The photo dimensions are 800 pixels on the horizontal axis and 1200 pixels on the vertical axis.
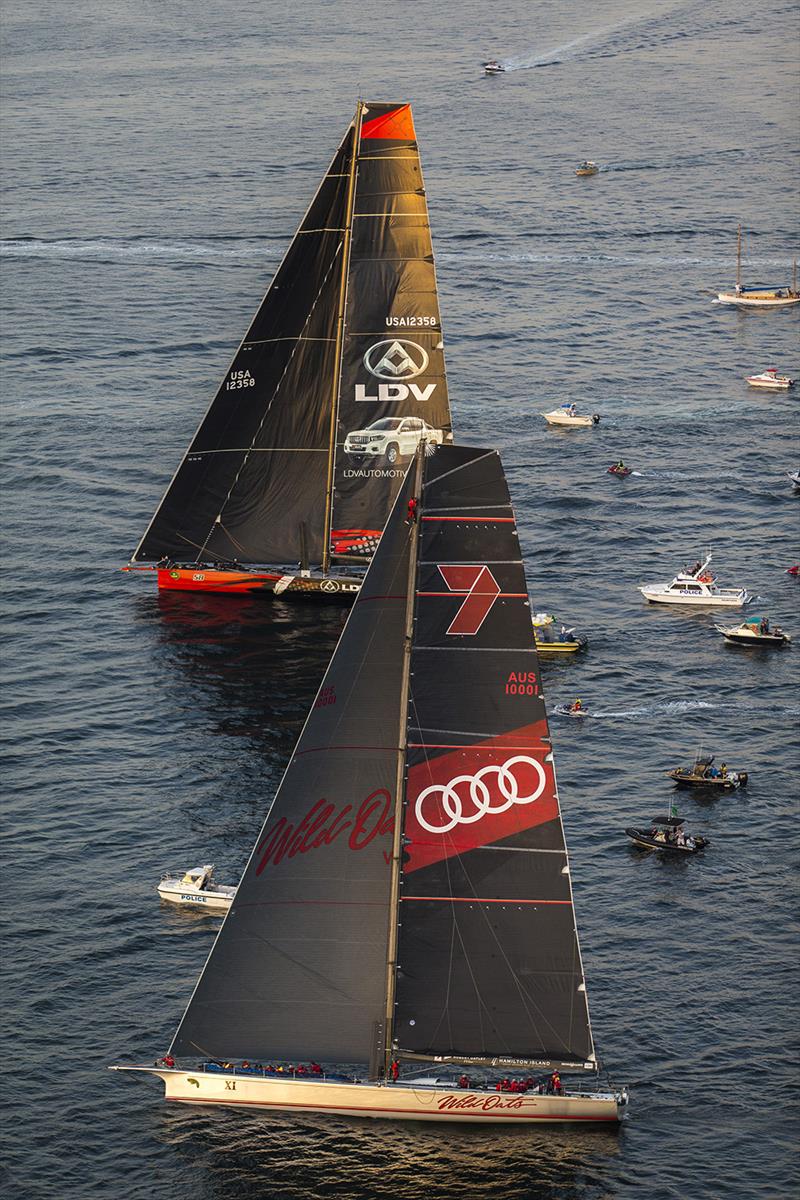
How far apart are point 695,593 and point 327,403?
2672 cm

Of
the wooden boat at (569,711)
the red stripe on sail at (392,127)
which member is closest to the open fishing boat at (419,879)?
the wooden boat at (569,711)

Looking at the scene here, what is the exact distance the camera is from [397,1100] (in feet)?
234

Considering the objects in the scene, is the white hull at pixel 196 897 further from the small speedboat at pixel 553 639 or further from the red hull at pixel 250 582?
the red hull at pixel 250 582

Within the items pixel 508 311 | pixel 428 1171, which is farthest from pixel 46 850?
pixel 508 311

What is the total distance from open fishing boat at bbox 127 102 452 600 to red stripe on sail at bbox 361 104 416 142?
9 cm

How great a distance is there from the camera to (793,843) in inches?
3792

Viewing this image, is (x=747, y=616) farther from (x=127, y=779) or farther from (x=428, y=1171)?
(x=428, y=1171)

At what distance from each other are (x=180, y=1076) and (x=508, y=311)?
434 feet

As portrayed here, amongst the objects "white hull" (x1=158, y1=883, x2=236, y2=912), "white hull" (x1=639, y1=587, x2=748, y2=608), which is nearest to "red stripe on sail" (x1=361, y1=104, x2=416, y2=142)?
"white hull" (x1=639, y1=587, x2=748, y2=608)

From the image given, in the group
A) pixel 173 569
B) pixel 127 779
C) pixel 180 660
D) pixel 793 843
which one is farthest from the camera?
pixel 173 569

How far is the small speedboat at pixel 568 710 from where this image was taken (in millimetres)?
110500

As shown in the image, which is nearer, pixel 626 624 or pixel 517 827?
pixel 517 827

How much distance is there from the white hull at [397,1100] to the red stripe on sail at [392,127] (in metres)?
67.9

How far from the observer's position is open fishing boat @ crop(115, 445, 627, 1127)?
6606cm
